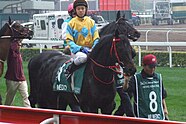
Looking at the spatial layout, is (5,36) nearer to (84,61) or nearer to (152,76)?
(84,61)

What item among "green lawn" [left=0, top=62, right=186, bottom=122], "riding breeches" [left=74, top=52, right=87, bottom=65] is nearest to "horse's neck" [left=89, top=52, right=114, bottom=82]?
"riding breeches" [left=74, top=52, right=87, bottom=65]

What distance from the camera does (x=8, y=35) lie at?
26.2 feet

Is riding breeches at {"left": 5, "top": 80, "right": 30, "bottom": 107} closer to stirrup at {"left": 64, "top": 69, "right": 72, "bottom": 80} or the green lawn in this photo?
the green lawn

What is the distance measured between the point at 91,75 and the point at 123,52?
509 millimetres

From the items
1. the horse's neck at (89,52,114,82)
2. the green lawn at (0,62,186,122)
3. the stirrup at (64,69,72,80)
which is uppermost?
the horse's neck at (89,52,114,82)

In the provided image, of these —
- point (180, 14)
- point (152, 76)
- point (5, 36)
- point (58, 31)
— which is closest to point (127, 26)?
point (152, 76)

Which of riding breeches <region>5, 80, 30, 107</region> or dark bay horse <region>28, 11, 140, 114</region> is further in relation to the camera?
riding breeches <region>5, 80, 30, 107</region>

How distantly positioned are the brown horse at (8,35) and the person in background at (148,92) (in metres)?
2.41

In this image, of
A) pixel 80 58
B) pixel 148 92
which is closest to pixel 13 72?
pixel 80 58

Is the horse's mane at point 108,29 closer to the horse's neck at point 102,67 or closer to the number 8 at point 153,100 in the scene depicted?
the horse's neck at point 102,67

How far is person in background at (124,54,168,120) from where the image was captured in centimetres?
595

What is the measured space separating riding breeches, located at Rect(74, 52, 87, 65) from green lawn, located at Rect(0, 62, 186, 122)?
1.96m

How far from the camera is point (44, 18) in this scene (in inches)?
1139

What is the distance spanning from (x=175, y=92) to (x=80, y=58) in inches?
172
